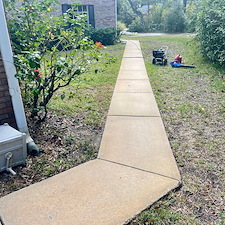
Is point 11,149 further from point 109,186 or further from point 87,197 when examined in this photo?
point 109,186

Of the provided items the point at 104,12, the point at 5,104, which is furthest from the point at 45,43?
the point at 104,12

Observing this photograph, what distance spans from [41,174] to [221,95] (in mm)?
3841

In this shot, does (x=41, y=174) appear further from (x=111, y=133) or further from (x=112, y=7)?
(x=112, y=7)

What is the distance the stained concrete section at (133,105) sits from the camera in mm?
3898

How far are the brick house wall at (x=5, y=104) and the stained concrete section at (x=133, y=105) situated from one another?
64.4 inches

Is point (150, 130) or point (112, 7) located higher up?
point (112, 7)

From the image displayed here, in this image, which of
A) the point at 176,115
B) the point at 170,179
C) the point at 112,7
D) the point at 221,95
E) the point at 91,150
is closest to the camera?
the point at 170,179

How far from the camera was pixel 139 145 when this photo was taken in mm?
2918

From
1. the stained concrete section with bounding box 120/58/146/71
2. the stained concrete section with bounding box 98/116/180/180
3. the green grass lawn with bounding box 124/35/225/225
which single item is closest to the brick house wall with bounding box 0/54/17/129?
the stained concrete section with bounding box 98/116/180/180

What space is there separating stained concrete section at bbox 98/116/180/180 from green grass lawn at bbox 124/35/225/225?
0.42 ft

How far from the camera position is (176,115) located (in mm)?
3826

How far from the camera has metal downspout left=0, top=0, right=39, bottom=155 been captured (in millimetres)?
2436

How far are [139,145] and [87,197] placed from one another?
3.57 ft

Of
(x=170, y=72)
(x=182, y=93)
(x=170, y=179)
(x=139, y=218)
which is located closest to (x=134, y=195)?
(x=139, y=218)
